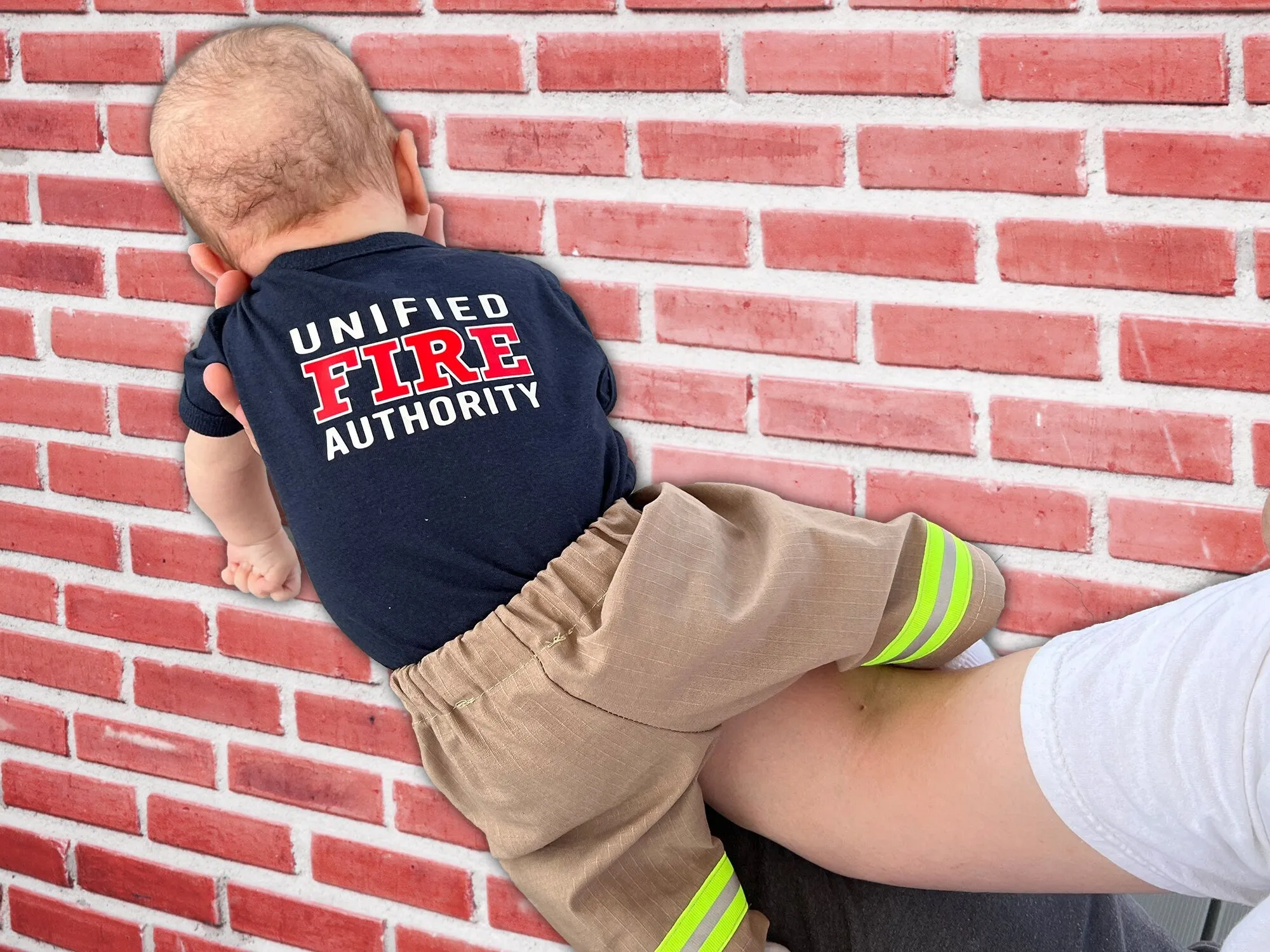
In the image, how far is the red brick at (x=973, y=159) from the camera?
1.15 metres

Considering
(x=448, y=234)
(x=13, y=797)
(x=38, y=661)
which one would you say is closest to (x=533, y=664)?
(x=448, y=234)

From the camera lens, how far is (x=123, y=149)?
5.19ft

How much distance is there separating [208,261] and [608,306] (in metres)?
0.42

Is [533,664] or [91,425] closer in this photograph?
[533,664]

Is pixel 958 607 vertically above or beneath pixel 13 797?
above

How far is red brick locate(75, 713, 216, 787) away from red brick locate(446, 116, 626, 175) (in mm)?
942

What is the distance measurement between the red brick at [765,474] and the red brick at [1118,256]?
0.28 m

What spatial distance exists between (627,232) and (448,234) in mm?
227

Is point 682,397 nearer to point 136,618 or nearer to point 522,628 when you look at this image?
point 522,628

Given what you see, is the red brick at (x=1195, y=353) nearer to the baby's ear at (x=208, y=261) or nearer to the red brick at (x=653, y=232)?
the red brick at (x=653, y=232)

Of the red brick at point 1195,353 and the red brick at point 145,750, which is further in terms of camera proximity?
the red brick at point 145,750

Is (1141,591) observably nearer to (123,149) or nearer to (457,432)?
(457,432)

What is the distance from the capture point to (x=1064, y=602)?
1.27 meters

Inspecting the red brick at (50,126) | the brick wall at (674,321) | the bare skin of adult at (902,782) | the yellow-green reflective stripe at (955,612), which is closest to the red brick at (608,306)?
the brick wall at (674,321)
